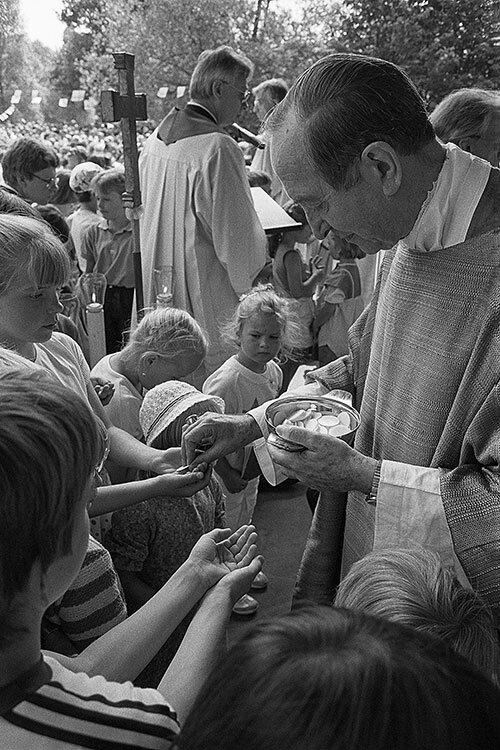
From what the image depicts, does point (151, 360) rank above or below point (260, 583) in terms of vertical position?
above

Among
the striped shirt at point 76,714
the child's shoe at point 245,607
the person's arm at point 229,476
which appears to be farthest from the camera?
the child's shoe at point 245,607

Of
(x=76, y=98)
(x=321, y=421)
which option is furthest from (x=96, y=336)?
(x=76, y=98)

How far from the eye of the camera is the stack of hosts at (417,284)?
1420mm

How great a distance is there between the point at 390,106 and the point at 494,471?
2.38 ft

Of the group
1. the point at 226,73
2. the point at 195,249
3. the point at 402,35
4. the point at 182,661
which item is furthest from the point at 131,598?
the point at 402,35

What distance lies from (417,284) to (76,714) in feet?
3.70

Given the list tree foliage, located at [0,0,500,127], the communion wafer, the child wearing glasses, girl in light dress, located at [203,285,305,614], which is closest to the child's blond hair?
girl in light dress, located at [203,285,305,614]

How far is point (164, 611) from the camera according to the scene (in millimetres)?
1378

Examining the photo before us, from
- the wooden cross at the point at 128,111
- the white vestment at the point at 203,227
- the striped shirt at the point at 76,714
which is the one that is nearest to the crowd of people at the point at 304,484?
the striped shirt at the point at 76,714

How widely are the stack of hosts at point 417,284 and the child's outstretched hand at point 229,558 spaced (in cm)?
18

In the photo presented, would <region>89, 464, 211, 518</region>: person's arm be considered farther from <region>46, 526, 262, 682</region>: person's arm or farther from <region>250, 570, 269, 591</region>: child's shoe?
<region>250, 570, 269, 591</region>: child's shoe

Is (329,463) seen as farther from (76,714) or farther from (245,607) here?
(245,607)

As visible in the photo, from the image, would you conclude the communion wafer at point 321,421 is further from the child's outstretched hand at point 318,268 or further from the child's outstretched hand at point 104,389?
the child's outstretched hand at point 318,268

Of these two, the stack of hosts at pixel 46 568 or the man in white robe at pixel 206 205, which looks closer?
the stack of hosts at pixel 46 568
